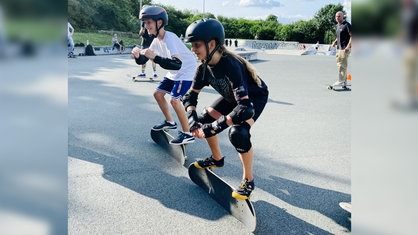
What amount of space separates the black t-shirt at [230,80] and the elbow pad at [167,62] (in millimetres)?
995

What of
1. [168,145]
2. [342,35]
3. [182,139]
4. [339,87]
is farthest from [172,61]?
[339,87]

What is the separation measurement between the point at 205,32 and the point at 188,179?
170 centimetres

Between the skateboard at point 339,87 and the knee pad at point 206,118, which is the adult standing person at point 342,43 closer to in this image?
the skateboard at point 339,87

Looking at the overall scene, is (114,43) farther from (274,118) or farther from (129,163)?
(129,163)

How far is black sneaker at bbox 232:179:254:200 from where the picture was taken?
314 centimetres

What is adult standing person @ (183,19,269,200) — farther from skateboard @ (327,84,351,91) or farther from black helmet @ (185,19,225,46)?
skateboard @ (327,84,351,91)

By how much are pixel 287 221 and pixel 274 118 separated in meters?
4.34

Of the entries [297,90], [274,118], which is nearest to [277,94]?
[297,90]

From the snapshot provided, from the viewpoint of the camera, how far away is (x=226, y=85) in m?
3.34

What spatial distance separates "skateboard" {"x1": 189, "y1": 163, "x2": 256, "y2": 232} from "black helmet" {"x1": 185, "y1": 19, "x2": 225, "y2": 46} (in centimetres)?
129

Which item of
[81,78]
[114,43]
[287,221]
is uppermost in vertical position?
[114,43]

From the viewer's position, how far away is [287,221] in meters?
3.15

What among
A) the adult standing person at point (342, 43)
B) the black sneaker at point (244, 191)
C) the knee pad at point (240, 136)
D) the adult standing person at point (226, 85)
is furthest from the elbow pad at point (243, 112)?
the adult standing person at point (342, 43)

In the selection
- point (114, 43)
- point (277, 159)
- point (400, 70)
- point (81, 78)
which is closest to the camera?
point (400, 70)
